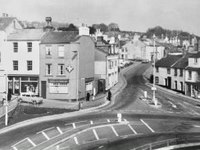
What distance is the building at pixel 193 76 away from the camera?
202 ft

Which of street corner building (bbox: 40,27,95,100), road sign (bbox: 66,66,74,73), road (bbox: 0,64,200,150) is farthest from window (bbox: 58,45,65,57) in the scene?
road (bbox: 0,64,200,150)

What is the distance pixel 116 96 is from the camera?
59.5 meters

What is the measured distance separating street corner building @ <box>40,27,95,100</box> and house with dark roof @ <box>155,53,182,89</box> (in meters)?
23.6

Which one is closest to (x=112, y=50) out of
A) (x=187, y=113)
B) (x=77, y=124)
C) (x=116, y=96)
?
(x=116, y=96)

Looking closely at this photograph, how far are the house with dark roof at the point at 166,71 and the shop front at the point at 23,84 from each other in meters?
28.8

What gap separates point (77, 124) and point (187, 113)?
15.1 metres

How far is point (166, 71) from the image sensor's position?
74.6 m

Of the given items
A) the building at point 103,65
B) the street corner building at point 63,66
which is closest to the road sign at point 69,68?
the street corner building at point 63,66

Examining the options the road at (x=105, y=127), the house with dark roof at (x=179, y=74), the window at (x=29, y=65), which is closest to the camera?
the road at (x=105, y=127)

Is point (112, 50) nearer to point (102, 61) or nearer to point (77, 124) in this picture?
point (102, 61)

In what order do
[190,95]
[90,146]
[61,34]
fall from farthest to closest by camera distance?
1. [190,95]
2. [61,34]
3. [90,146]

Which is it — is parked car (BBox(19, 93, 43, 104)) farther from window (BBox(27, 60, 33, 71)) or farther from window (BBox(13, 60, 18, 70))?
window (BBox(13, 60, 18, 70))

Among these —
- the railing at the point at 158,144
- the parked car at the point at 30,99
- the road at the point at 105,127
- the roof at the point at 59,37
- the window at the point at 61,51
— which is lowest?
the railing at the point at 158,144

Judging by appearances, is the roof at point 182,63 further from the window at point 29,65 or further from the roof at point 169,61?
the window at point 29,65
